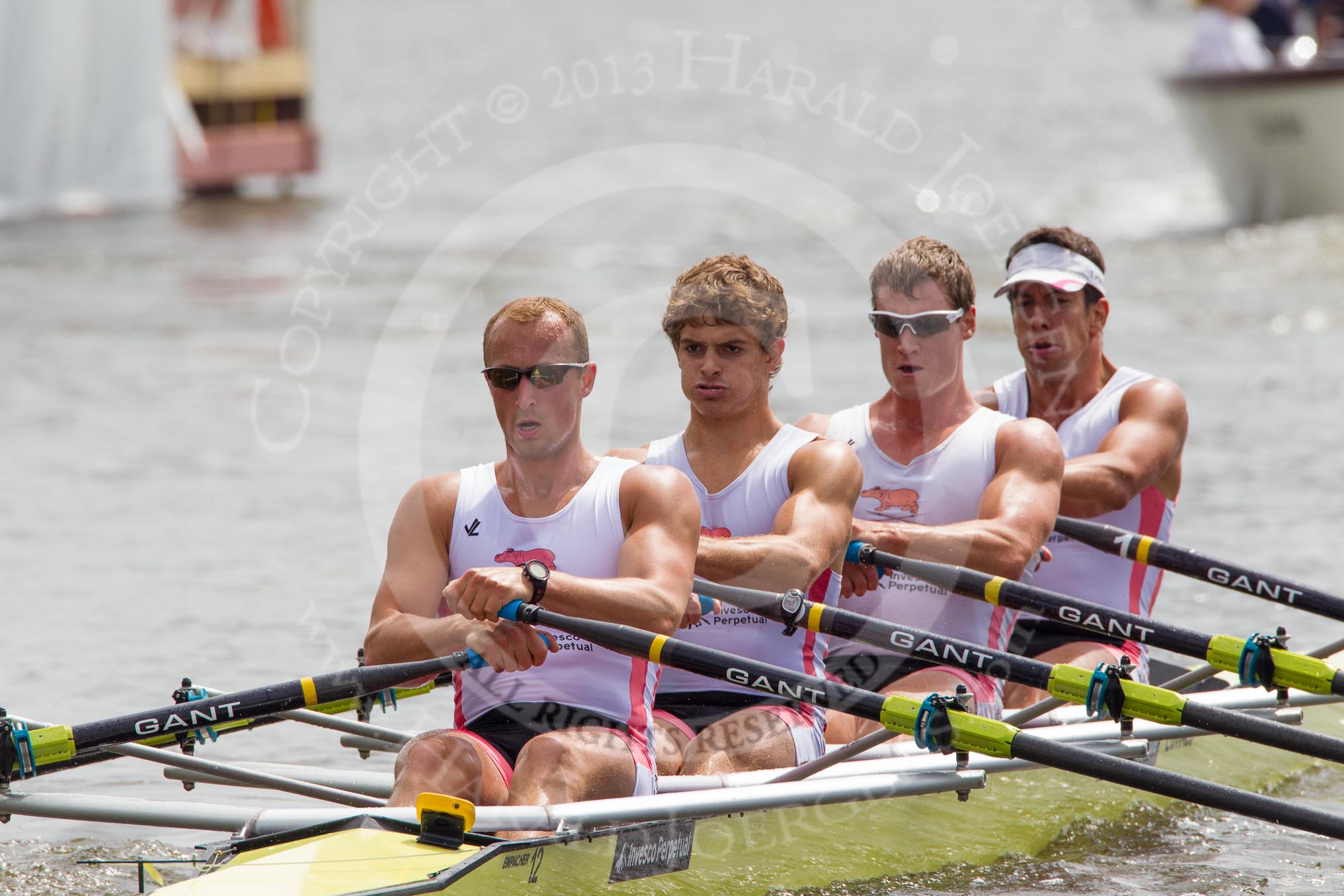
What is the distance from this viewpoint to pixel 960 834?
5.47 m

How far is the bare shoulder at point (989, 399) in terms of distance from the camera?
6.62m

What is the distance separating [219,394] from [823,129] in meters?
26.0

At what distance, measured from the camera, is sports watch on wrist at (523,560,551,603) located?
4273 millimetres

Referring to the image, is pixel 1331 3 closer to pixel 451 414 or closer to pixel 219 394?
pixel 451 414

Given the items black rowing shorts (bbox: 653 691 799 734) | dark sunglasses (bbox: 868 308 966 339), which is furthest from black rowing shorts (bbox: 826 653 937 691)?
dark sunglasses (bbox: 868 308 966 339)

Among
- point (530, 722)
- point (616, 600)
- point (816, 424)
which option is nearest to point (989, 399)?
point (816, 424)

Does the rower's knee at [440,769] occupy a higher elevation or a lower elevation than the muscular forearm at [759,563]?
lower

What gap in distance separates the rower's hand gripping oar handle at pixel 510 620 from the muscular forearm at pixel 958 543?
4.59 feet

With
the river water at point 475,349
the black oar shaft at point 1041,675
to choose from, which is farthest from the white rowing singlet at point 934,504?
the river water at point 475,349

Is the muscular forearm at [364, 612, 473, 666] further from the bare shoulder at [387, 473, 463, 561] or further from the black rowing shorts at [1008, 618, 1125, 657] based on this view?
the black rowing shorts at [1008, 618, 1125, 657]

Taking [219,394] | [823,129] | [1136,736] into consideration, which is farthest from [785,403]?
[823,129]

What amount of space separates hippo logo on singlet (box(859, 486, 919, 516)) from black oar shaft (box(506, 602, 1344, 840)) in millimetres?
1239

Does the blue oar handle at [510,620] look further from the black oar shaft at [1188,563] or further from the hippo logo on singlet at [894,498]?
the black oar shaft at [1188,563]

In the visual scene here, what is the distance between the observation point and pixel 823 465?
5.12 metres
